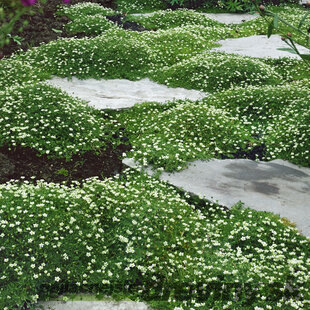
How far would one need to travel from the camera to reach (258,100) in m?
10.4

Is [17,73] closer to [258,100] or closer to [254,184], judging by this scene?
[258,100]

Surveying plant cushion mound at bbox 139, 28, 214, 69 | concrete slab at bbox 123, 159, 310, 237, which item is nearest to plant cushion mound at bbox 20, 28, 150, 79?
plant cushion mound at bbox 139, 28, 214, 69

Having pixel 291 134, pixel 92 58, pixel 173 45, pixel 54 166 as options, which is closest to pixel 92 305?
pixel 54 166

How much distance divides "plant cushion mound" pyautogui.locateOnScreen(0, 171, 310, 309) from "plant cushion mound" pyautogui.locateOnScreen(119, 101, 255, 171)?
139 centimetres

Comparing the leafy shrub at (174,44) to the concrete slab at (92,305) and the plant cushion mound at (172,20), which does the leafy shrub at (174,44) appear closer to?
the plant cushion mound at (172,20)

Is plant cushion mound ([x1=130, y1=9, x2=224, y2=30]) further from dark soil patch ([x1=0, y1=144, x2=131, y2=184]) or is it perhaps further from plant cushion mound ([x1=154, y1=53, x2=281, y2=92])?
dark soil patch ([x1=0, y1=144, x2=131, y2=184])

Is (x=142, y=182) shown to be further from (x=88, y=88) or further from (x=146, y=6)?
(x=146, y=6)

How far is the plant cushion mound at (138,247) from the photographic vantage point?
5328 mm

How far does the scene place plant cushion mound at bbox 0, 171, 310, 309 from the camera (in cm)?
533

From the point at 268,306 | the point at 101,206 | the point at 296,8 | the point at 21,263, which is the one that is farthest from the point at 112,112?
the point at 296,8

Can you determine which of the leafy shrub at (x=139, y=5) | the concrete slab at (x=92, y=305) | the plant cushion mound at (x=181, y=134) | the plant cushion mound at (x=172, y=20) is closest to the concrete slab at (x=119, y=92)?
the plant cushion mound at (x=181, y=134)

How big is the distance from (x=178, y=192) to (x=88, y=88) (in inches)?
207

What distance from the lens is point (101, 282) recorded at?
541cm

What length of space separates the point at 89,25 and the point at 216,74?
6.79 meters
